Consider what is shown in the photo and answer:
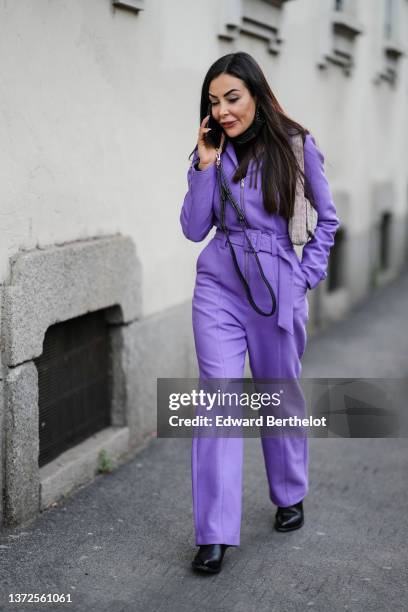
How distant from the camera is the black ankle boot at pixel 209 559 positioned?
3631mm

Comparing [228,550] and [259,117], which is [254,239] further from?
[228,550]

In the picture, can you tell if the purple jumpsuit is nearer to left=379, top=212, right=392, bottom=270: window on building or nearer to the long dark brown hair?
the long dark brown hair

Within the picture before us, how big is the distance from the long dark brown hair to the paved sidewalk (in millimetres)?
1327

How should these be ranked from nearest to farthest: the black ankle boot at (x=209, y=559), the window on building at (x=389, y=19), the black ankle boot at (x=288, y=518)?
the black ankle boot at (x=209, y=559) < the black ankle boot at (x=288, y=518) < the window on building at (x=389, y=19)

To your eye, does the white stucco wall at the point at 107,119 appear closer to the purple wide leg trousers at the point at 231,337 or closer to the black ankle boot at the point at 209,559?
the purple wide leg trousers at the point at 231,337

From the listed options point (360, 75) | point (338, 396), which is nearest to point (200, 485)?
point (338, 396)

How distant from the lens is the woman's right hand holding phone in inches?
145

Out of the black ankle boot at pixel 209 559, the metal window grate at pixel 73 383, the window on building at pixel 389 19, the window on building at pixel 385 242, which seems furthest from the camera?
the window on building at pixel 385 242

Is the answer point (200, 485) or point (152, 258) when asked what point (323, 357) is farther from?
point (200, 485)

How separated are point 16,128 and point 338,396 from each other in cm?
316

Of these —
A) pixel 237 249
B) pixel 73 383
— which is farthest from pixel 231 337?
pixel 73 383

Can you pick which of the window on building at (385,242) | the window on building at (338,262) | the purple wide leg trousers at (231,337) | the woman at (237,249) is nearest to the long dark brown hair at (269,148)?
the woman at (237,249)

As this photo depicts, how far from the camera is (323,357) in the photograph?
7605mm

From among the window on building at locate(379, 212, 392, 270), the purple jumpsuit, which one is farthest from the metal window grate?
the window on building at locate(379, 212, 392, 270)
